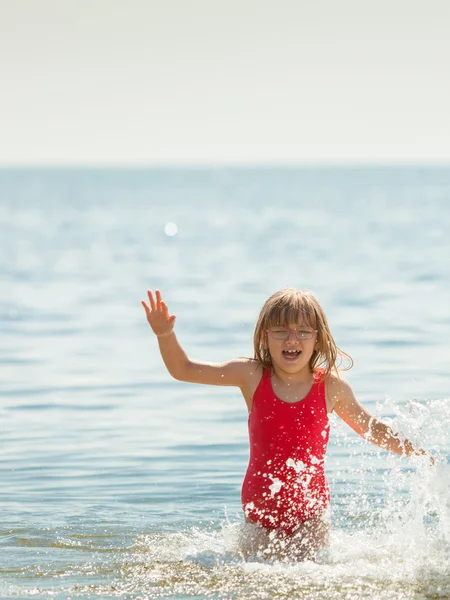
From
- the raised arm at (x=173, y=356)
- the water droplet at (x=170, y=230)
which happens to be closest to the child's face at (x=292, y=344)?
the raised arm at (x=173, y=356)

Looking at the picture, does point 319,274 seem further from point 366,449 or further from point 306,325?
point 306,325

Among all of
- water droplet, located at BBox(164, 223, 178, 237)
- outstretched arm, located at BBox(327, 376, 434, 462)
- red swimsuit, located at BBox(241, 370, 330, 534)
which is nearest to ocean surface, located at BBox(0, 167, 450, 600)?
outstretched arm, located at BBox(327, 376, 434, 462)

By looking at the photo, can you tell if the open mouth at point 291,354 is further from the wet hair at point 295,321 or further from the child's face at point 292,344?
the wet hair at point 295,321

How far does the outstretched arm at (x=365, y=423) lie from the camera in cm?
633

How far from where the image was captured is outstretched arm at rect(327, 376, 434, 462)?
6334 mm

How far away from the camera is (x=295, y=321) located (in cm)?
638

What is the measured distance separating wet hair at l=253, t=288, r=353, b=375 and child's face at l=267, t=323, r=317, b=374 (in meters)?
0.03

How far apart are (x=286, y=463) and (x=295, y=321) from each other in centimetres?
77

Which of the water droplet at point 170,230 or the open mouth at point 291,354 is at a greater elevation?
the water droplet at point 170,230

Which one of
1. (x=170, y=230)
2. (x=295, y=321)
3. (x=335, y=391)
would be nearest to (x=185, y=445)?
(x=335, y=391)

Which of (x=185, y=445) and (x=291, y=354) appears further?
(x=185, y=445)

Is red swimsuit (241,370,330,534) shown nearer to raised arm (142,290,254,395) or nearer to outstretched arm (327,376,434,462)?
outstretched arm (327,376,434,462)

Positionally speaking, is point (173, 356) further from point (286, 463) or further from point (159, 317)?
point (286, 463)

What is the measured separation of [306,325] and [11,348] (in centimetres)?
935
